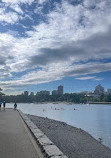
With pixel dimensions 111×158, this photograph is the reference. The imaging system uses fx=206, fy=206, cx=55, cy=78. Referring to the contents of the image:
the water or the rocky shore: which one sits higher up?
the rocky shore

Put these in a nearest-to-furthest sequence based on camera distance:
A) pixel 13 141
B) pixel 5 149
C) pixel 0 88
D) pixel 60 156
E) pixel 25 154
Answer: pixel 60 156, pixel 25 154, pixel 5 149, pixel 13 141, pixel 0 88

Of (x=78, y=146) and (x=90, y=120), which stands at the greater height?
(x=78, y=146)

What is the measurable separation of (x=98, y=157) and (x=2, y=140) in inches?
208

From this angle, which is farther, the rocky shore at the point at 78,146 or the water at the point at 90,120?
the water at the point at 90,120

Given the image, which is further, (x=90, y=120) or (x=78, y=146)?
(x=90, y=120)

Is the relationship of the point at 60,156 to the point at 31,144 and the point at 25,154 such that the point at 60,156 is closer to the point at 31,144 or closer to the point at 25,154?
the point at 25,154

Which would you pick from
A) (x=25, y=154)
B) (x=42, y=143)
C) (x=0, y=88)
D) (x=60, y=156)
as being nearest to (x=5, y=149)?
(x=25, y=154)

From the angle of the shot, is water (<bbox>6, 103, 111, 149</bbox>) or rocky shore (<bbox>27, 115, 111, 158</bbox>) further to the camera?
water (<bbox>6, 103, 111, 149</bbox>)

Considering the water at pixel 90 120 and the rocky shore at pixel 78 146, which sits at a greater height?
the rocky shore at pixel 78 146

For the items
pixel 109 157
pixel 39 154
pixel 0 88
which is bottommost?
pixel 109 157

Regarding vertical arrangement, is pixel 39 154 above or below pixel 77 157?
above

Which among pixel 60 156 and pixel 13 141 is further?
pixel 13 141

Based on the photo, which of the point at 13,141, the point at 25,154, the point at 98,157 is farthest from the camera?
the point at 98,157

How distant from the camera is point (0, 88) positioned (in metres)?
80.8
